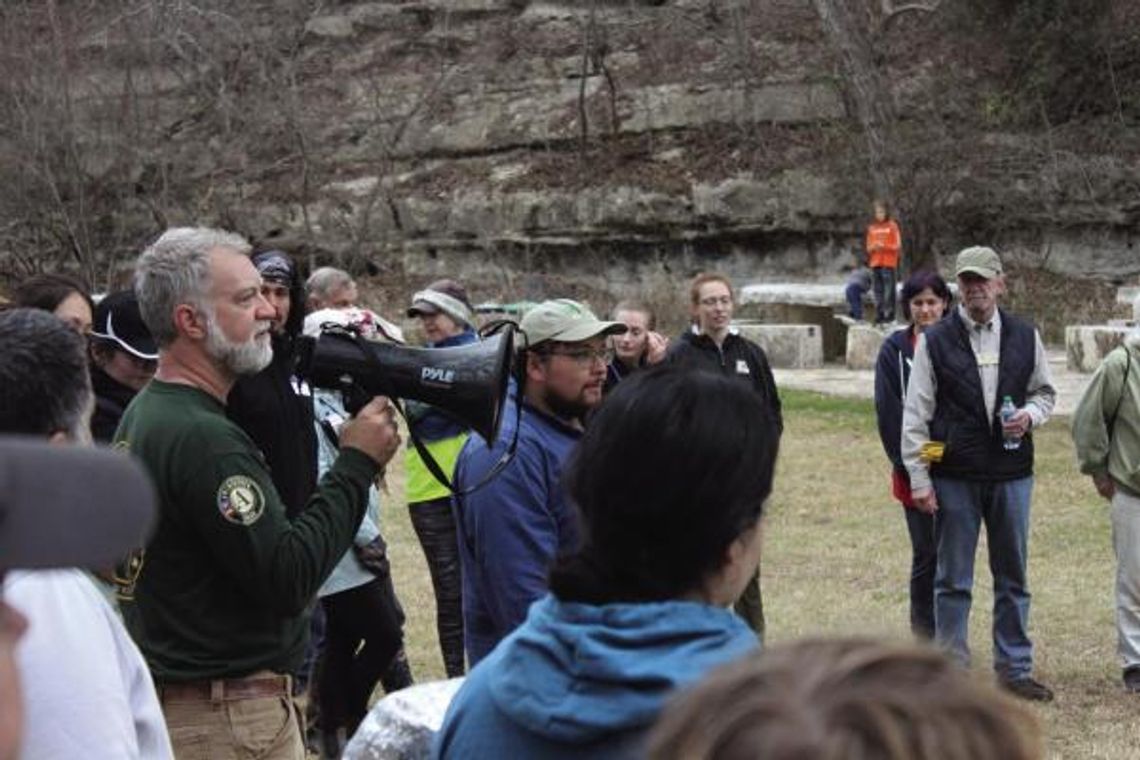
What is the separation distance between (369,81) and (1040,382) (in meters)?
28.4

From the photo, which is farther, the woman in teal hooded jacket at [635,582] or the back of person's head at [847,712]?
the woman in teal hooded jacket at [635,582]

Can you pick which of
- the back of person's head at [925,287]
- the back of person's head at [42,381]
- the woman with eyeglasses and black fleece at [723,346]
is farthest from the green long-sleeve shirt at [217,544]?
the back of person's head at [925,287]

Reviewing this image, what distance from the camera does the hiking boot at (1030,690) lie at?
7695 millimetres

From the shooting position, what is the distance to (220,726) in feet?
12.6

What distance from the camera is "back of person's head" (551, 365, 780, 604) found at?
7.72ft

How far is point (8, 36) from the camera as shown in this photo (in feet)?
96.1

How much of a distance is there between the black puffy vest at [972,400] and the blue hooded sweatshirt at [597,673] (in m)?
5.65

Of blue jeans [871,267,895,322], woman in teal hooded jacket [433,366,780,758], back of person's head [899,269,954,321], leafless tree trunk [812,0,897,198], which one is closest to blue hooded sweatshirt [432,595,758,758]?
woman in teal hooded jacket [433,366,780,758]

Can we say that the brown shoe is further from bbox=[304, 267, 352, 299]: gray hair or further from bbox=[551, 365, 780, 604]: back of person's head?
bbox=[551, 365, 780, 604]: back of person's head

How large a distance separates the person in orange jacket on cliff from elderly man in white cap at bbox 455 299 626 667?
21.5 m

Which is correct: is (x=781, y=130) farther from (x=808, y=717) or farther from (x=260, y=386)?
(x=808, y=717)

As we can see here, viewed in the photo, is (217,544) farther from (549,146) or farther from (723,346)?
(549,146)

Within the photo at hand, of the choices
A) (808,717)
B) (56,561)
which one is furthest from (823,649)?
(56,561)

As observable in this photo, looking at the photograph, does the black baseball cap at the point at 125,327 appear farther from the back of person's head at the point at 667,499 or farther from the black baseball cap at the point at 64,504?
the black baseball cap at the point at 64,504
